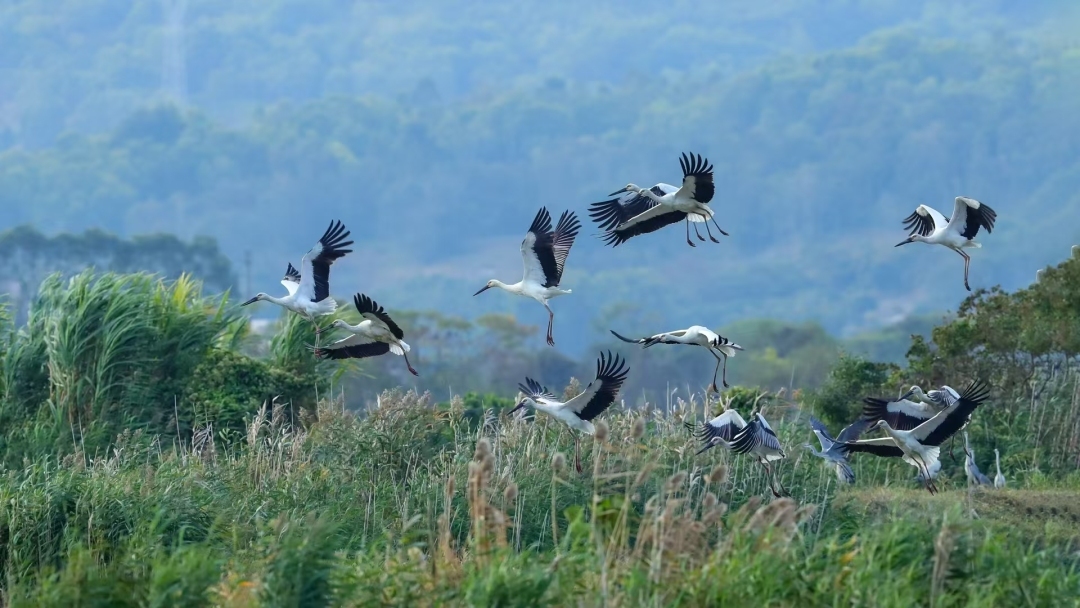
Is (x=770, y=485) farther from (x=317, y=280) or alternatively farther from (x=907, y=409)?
(x=317, y=280)

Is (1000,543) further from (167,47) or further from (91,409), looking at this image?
(167,47)

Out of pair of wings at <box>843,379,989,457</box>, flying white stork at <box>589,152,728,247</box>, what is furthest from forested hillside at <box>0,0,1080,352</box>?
pair of wings at <box>843,379,989,457</box>

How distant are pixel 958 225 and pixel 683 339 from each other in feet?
10.6

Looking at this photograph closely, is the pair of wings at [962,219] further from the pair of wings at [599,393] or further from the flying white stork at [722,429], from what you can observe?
the pair of wings at [599,393]

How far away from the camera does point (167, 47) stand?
148m

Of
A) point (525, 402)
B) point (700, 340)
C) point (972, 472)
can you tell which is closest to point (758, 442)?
point (700, 340)

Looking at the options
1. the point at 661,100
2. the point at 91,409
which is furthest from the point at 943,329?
the point at 661,100

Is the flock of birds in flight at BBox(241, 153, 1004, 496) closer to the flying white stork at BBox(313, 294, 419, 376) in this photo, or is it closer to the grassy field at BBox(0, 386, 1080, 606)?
the flying white stork at BBox(313, 294, 419, 376)

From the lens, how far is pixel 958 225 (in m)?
14.8

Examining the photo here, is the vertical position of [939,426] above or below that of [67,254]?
below

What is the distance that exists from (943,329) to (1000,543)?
8.62 m

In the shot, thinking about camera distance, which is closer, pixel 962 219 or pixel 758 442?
pixel 758 442

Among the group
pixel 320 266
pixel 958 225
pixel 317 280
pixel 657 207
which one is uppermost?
pixel 657 207

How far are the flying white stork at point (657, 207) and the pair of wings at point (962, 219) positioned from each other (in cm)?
206
